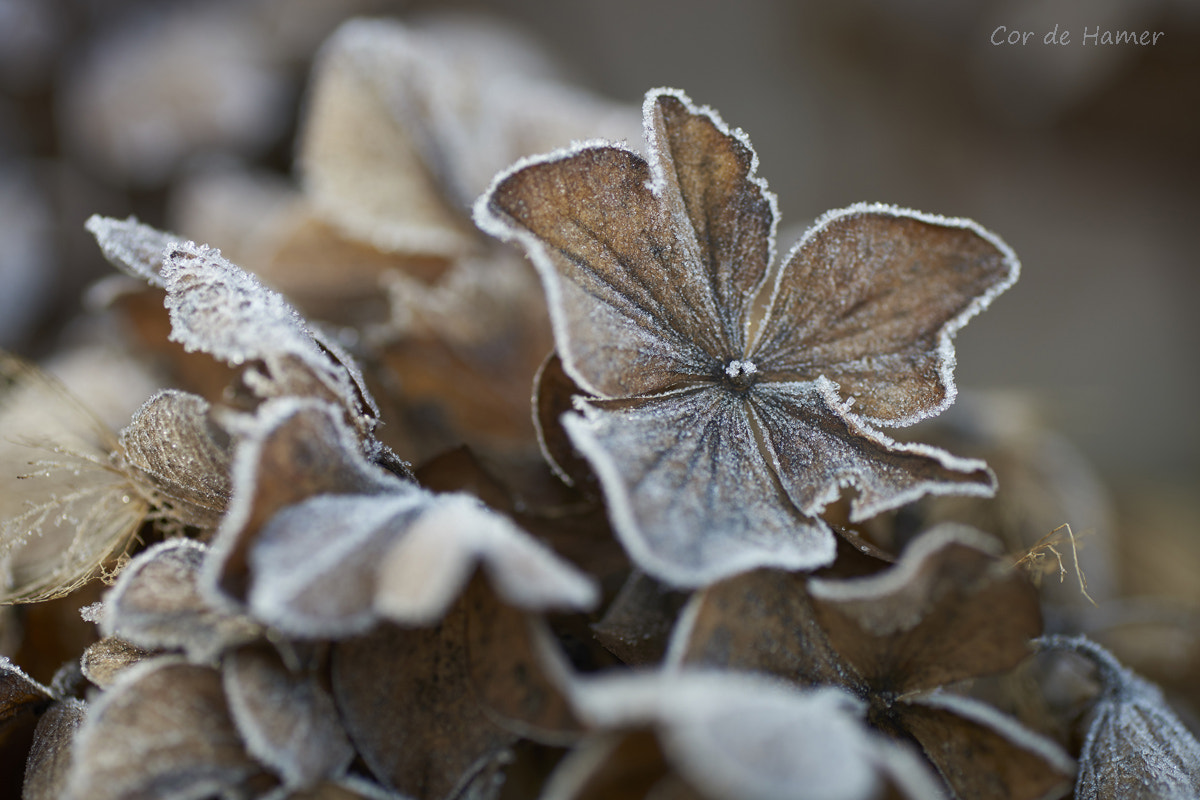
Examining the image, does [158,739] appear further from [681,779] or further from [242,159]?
[242,159]

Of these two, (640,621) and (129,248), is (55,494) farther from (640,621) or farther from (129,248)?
(640,621)

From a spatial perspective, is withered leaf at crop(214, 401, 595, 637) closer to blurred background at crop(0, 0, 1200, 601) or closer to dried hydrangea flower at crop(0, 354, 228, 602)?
dried hydrangea flower at crop(0, 354, 228, 602)

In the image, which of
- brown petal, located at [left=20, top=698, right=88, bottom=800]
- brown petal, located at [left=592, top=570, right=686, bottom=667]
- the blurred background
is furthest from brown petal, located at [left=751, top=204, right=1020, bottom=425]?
the blurred background

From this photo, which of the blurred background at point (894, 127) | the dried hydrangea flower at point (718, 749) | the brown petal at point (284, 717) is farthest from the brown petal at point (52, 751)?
the blurred background at point (894, 127)

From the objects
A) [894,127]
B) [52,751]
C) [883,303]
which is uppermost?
[894,127]

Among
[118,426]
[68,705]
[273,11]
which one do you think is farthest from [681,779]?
[273,11]

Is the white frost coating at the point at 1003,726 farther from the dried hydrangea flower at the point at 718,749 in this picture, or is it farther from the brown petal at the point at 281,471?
the brown petal at the point at 281,471

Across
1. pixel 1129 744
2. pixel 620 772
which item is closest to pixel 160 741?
pixel 620 772

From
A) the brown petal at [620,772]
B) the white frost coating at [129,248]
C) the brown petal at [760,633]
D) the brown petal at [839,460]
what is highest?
the brown petal at [839,460]
